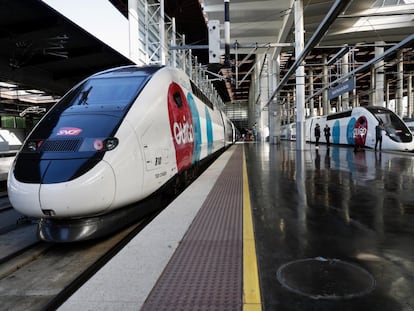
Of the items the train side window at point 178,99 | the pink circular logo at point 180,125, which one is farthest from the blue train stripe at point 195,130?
the train side window at point 178,99

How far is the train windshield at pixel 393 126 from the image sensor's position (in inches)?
722

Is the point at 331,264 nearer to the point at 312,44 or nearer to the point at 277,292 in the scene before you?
the point at 277,292

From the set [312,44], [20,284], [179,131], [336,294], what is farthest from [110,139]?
[312,44]

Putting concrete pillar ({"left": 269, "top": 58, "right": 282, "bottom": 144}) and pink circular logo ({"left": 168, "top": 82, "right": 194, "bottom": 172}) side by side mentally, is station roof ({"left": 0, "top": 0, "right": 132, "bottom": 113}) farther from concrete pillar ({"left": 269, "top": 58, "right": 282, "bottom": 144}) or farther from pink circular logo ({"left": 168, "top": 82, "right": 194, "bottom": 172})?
concrete pillar ({"left": 269, "top": 58, "right": 282, "bottom": 144})

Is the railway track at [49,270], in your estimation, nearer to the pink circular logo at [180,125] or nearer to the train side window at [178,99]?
the pink circular logo at [180,125]

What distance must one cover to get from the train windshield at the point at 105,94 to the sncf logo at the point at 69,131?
53cm

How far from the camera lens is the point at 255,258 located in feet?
10.5

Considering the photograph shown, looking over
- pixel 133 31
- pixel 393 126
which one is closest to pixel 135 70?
pixel 133 31

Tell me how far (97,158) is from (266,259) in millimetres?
2416

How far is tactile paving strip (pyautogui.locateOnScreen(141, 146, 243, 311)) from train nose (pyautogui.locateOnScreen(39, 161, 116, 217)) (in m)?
1.20

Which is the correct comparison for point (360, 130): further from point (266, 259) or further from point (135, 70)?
point (266, 259)

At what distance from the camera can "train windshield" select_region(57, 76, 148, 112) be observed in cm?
521

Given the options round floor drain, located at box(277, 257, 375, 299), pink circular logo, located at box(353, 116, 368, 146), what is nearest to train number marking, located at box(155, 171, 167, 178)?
round floor drain, located at box(277, 257, 375, 299)

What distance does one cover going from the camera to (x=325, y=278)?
2807mm
